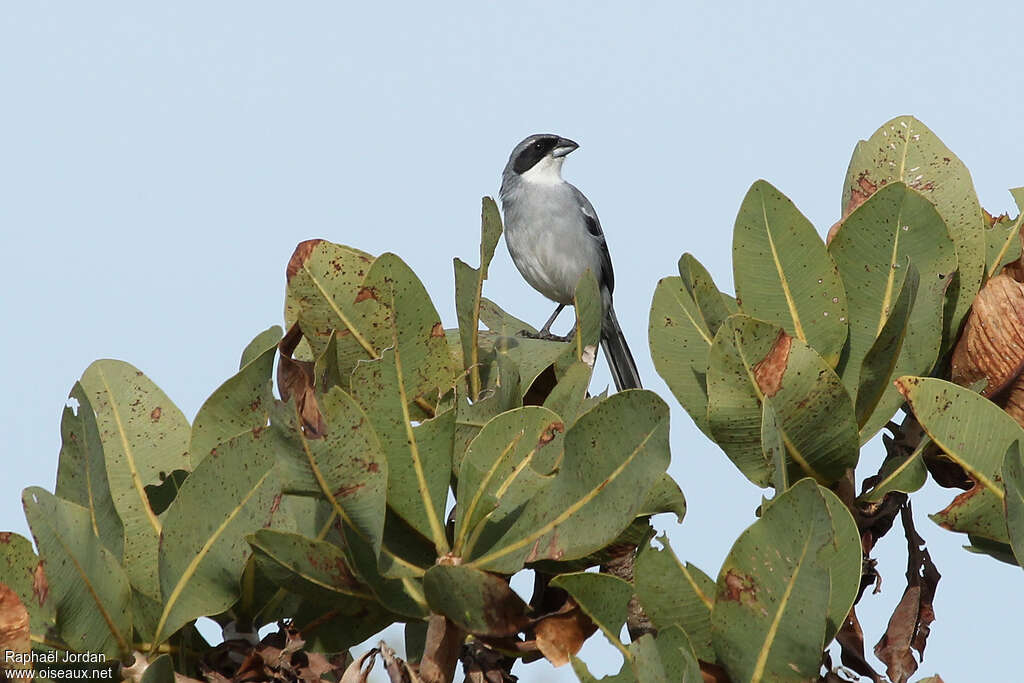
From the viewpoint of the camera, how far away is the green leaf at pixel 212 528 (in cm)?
182

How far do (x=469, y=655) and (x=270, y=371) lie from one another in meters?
0.61

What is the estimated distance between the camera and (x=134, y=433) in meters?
2.27

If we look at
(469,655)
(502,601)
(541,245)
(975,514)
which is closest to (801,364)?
(975,514)

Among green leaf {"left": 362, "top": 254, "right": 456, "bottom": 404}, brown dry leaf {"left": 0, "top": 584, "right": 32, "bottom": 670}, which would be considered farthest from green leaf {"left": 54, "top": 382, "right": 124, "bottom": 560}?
green leaf {"left": 362, "top": 254, "right": 456, "bottom": 404}

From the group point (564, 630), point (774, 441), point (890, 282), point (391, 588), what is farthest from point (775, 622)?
point (890, 282)

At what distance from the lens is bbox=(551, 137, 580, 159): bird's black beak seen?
10.7m

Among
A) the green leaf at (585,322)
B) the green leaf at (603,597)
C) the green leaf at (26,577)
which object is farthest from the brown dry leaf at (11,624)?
the green leaf at (585,322)

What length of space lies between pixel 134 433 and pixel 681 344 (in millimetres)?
1101

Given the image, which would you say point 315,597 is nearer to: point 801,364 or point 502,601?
point 502,601

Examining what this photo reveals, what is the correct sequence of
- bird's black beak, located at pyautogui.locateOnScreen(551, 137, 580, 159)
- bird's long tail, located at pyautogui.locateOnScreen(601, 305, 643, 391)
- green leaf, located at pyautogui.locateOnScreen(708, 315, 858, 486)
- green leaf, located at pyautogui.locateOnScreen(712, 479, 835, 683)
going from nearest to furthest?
green leaf, located at pyautogui.locateOnScreen(712, 479, 835, 683), green leaf, located at pyautogui.locateOnScreen(708, 315, 858, 486), bird's long tail, located at pyautogui.locateOnScreen(601, 305, 643, 391), bird's black beak, located at pyautogui.locateOnScreen(551, 137, 580, 159)

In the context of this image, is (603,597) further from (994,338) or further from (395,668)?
(994,338)

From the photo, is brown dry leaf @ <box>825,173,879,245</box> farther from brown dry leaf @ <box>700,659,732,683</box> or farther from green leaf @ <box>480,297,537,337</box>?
brown dry leaf @ <box>700,659,732,683</box>

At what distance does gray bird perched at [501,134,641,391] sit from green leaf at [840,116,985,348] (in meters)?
7.54

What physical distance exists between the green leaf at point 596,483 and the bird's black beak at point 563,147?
913cm
